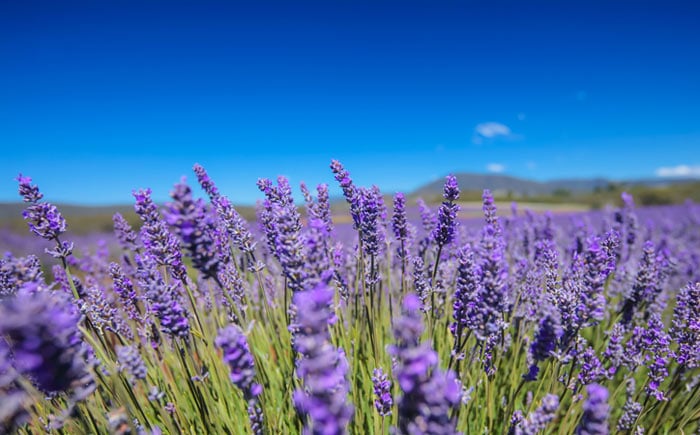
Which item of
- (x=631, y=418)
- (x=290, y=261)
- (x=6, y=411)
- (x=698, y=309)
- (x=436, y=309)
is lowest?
(x=631, y=418)

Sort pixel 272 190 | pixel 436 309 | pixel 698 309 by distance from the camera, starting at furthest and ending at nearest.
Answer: pixel 436 309, pixel 272 190, pixel 698 309

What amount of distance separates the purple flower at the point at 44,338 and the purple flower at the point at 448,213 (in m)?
2.10

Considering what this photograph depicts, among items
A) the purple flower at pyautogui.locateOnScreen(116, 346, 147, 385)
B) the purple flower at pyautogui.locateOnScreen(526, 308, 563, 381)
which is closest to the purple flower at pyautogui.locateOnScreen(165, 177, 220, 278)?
the purple flower at pyautogui.locateOnScreen(116, 346, 147, 385)

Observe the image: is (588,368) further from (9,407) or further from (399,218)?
(9,407)

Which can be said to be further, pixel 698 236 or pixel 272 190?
pixel 698 236

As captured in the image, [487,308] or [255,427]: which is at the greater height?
[487,308]

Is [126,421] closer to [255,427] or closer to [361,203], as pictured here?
[255,427]

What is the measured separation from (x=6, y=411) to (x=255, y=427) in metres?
0.91

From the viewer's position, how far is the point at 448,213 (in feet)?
8.12

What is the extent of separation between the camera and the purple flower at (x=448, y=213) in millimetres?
2459

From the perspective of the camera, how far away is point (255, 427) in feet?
5.26

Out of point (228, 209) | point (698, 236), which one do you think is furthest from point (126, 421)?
point (698, 236)

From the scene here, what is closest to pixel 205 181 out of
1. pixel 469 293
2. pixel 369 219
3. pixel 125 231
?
pixel 125 231

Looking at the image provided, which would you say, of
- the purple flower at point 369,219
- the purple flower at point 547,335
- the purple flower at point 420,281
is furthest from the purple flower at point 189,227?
the purple flower at point 547,335
